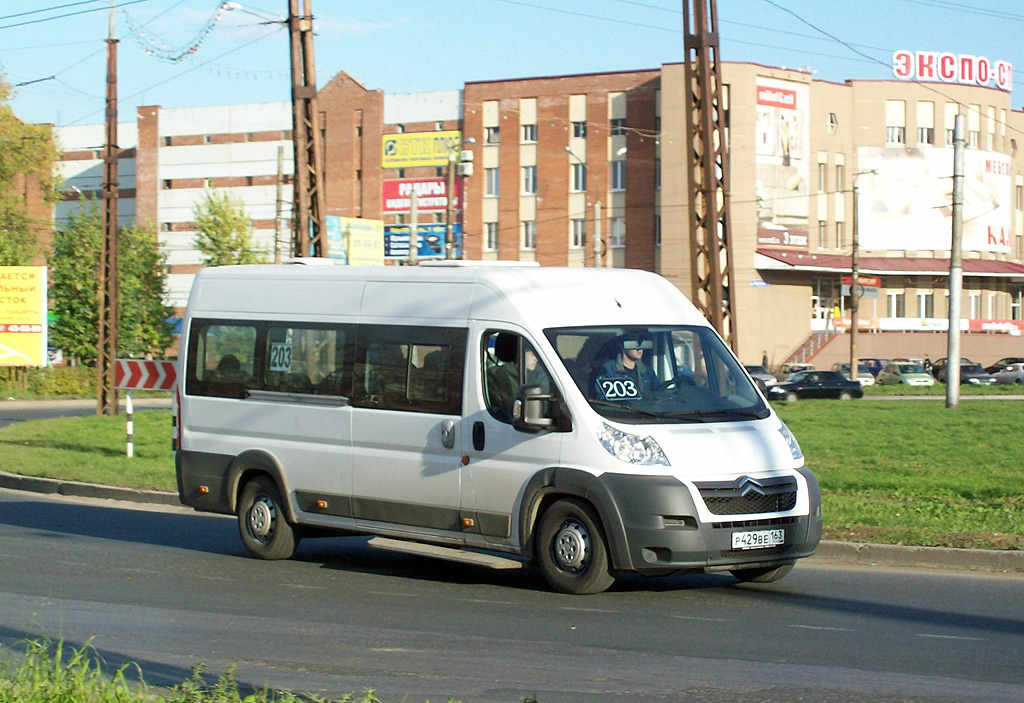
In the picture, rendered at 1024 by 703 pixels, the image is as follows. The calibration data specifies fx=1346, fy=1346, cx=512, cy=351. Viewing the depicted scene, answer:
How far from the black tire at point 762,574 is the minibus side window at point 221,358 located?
4.75 metres

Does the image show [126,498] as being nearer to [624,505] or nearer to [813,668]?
[624,505]

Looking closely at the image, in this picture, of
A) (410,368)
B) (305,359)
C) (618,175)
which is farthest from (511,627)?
(618,175)

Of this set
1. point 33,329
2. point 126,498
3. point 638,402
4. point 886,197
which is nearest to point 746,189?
point 886,197

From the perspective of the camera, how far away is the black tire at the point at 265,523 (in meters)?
12.0

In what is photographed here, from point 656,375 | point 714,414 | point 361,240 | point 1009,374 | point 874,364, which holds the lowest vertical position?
point 1009,374

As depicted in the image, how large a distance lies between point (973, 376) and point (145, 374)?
52.1 m

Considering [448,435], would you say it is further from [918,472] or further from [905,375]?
[905,375]

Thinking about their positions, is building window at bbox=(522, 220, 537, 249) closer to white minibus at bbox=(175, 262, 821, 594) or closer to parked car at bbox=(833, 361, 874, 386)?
parked car at bbox=(833, 361, 874, 386)

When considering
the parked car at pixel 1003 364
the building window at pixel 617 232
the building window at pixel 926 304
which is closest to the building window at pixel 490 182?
the building window at pixel 617 232

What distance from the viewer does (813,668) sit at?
7.23 meters

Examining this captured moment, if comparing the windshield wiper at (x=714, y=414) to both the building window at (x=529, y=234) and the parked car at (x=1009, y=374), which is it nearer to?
the parked car at (x=1009, y=374)

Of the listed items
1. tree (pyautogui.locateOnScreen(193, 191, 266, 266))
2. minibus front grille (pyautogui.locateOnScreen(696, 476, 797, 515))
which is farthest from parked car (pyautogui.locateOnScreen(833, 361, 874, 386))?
minibus front grille (pyautogui.locateOnScreen(696, 476, 797, 515))

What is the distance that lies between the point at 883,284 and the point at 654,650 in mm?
72550

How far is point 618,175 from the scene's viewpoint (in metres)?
73.9
